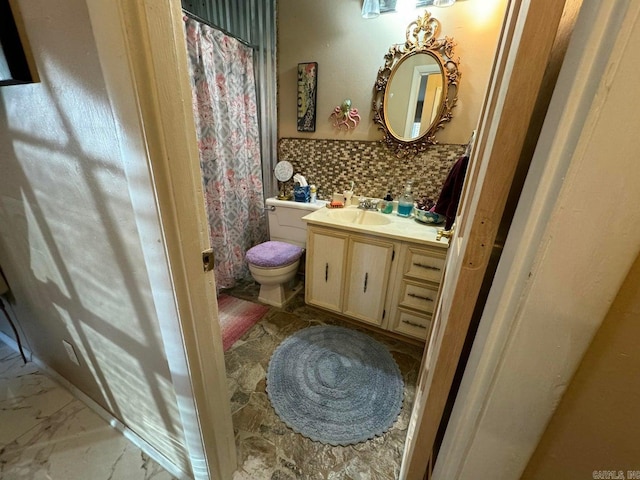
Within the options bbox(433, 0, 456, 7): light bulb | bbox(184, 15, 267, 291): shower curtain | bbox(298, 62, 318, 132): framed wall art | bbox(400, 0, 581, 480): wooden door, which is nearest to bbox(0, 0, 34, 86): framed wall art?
bbox(400, 0, 581, 480): wooden door

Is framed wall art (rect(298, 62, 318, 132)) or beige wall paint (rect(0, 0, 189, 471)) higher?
framed wall art (rect(298, 62, 318, 132))

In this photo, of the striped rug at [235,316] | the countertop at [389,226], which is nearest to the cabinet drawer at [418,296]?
the countertop at [389,226]

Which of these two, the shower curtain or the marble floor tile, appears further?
Answer: the shower curtain

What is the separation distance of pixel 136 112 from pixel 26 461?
1.54 m

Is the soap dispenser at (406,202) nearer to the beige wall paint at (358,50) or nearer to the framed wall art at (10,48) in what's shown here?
the beige wall paint at (358,50)

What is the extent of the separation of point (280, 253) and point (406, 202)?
1007 mm

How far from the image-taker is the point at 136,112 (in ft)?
1.55

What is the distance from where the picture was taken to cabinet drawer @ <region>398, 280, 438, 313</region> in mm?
1512

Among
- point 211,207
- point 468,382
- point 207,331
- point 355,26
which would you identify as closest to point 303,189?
point 211,207

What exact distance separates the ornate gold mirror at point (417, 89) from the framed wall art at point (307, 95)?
0.50m

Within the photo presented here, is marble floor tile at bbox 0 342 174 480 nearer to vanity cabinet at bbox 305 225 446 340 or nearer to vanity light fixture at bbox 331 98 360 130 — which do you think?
vanity cabinet at bbox 305 225 446 340

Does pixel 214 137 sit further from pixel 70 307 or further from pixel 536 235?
pixel 536 235

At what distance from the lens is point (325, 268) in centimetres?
180

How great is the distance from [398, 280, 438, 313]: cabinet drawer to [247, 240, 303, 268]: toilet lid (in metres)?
0.83
